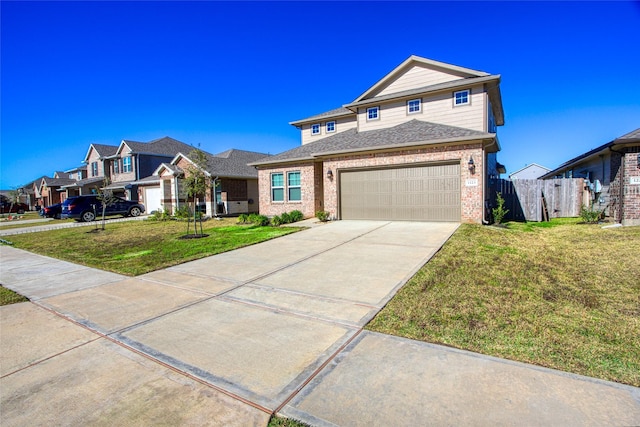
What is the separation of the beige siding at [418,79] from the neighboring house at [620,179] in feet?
22.4

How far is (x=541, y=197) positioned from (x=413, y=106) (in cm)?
739

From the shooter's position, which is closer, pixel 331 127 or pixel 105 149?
pixel 331 127

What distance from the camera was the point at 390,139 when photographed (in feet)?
45.9

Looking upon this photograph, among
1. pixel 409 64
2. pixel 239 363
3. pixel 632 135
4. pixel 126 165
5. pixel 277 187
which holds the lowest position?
Result: pixel 239 363

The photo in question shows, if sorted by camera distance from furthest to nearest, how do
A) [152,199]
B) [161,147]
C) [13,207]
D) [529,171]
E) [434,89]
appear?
[529,171] → [13,207] → [161,147] → [152,199] → [434,89]

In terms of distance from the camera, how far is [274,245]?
958 cm

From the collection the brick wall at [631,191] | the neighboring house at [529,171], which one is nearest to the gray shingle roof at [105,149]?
the brick wall at [631,191]

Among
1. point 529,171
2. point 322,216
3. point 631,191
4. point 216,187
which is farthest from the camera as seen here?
point 529,171

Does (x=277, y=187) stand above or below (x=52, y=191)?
below

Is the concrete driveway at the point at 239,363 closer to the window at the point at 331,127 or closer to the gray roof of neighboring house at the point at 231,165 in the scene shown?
the window at the point at 331,127

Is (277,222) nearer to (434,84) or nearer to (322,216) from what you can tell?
(322,216)

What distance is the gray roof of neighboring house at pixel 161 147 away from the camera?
3212 centimetres

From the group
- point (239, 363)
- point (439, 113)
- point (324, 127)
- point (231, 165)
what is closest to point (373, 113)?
point (439, 113)

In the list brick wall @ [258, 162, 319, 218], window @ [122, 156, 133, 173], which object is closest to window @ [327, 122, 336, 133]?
brick wall @ [258, 162, 319, 218]
